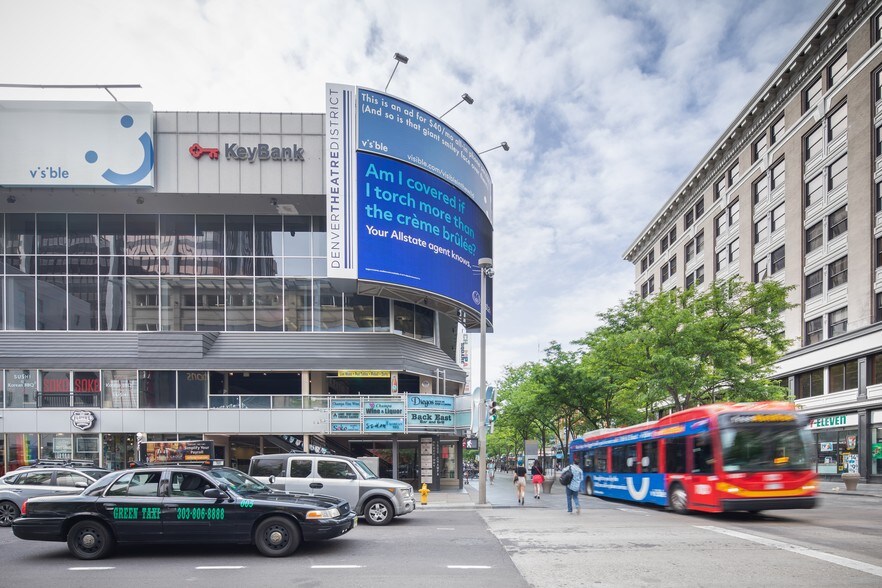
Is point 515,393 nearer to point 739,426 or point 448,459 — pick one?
point 448,459

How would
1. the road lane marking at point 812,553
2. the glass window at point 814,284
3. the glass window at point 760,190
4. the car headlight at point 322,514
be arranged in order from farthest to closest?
1. the glass window at point 760,190
2. the glass window at point 814,284
3. the car headlight at point 322,514
4. the road lane marking at point 812,553

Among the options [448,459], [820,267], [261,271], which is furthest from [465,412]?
[820,267]

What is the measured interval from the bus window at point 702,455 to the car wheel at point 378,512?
831 centimetres

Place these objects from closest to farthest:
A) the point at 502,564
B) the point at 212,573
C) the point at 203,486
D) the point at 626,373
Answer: the point at 212,573 → the point at 502,564 → the point at 203,486 → the point at 626,373

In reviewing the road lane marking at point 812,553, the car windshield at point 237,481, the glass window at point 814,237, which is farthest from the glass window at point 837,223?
the car windshield at point 237,481

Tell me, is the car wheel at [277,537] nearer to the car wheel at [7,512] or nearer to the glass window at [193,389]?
the car wheel at [7,512]

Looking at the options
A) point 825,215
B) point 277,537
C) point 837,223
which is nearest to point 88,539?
point 277,537

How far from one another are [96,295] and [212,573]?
82.4 feet

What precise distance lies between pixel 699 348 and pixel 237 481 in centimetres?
2375

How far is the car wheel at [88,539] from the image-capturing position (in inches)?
430

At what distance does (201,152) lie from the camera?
98.0 ft

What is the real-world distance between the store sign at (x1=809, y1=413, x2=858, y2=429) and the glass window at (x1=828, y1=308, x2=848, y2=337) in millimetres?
5019

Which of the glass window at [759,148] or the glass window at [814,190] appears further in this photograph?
the glass window at [759,148]

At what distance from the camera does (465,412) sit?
2981cm
